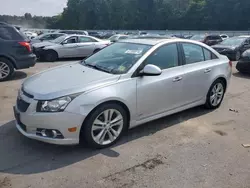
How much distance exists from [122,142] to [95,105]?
85 cm

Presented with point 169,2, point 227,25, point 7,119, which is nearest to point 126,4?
point 169,2

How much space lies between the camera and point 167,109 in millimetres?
4625

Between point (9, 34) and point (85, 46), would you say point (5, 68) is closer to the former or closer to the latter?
point (9, 34)

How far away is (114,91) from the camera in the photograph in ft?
12.5

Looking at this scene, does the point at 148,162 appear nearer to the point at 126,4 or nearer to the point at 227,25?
the point at 227,25

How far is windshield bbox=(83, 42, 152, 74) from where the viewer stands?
424cm

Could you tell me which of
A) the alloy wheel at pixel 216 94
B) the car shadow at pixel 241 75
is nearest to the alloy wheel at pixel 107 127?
the alloy wheel at pixel 216 94

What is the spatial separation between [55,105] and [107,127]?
2.68ft

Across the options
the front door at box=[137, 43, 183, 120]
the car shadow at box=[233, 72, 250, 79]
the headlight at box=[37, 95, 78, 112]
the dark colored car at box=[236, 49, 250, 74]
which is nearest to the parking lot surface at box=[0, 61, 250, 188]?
the front door at box=[137, 43, 183, 120]

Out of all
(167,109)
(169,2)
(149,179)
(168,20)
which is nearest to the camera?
(149,179)

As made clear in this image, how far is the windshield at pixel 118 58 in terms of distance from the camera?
424 centimetres

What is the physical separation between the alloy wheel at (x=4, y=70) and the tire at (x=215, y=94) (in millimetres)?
5737

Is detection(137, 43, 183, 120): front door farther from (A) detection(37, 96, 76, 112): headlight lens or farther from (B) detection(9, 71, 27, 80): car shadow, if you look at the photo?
(B) detection(9, 71, 27, 80): car shadow

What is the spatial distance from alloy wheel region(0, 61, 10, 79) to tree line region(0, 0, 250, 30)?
63.7 meters
